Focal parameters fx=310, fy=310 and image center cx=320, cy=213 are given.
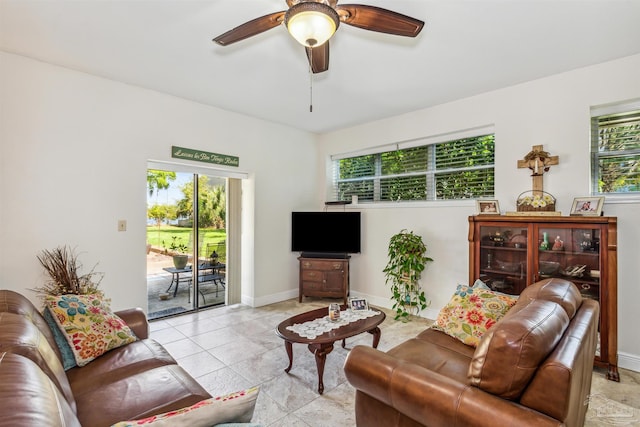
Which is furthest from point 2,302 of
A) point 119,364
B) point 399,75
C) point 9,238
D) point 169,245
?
point 399,75

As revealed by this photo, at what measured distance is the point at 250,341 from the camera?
322 cm

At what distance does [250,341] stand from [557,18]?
12.3 ft

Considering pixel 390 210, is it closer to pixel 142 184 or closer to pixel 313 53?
pixel 313 53

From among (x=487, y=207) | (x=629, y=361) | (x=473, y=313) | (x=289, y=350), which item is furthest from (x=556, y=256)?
(x=289, y=350)

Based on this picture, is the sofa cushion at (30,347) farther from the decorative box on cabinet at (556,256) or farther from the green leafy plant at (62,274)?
the decorative box on cabinet at (556,256)

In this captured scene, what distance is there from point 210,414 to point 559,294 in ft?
6.17

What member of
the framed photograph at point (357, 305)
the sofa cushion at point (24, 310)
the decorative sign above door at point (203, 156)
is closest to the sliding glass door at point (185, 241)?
the decorative sign above door at point (203, 156)

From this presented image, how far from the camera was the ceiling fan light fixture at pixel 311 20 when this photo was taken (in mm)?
1527

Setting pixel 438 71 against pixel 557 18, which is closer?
pixel 557 18

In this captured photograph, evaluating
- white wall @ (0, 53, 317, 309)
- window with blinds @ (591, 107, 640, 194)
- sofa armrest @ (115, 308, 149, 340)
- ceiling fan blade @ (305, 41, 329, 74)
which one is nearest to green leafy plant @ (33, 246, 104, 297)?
white wall @ (0, 53, 317, 309)

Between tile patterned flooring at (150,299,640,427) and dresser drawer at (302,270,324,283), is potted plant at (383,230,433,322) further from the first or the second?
dresser drawer at (302,270,324,283)

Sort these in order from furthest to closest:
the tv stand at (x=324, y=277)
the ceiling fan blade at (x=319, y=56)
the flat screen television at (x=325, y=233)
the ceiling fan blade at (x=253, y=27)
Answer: the flat screen television at (x=325, y=233)
the tv stand at (x=324, y=277)
the ceiling fan blade at (x=319, y=56)
the ceiling fan blade at (x=253, y=27)

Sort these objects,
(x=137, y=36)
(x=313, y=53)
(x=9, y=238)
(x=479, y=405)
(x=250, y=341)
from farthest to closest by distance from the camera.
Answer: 1. (x=250, y=341)
2. (x=9, y=238)
3. (x=137, y=36)
4. (x=313, y=53)
5. (x=479, y=405)

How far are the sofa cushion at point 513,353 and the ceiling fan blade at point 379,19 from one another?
1.58m
